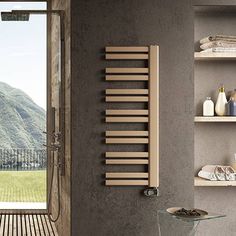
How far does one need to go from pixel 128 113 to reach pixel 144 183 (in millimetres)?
538

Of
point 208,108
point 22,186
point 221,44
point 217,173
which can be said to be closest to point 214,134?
point 208,108

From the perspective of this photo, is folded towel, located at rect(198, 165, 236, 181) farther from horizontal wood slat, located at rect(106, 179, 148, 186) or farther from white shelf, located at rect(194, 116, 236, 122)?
horizontal wood slat, located at rect(106, 179, 148, 186)

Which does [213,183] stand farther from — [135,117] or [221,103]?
[135,117]

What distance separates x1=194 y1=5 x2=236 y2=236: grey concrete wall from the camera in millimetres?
4438

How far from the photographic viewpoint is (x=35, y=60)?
666 cm

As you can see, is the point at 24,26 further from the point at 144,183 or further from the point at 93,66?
the point at 144,183

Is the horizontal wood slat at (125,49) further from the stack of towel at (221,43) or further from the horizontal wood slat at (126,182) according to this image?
the horizontal wood slat at (126,182)

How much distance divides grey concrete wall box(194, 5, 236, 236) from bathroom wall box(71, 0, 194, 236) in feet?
1.41

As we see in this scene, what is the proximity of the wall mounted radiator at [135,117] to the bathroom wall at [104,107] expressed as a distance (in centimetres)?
7

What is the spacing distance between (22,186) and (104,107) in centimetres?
282

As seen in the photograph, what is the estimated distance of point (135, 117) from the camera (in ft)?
12.9

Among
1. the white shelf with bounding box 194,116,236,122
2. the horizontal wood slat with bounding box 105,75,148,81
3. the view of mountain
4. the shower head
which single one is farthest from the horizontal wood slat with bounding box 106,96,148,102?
the view of mountain

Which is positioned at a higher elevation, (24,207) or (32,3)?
(32,3)

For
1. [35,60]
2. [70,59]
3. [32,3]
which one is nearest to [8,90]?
[35,60]
